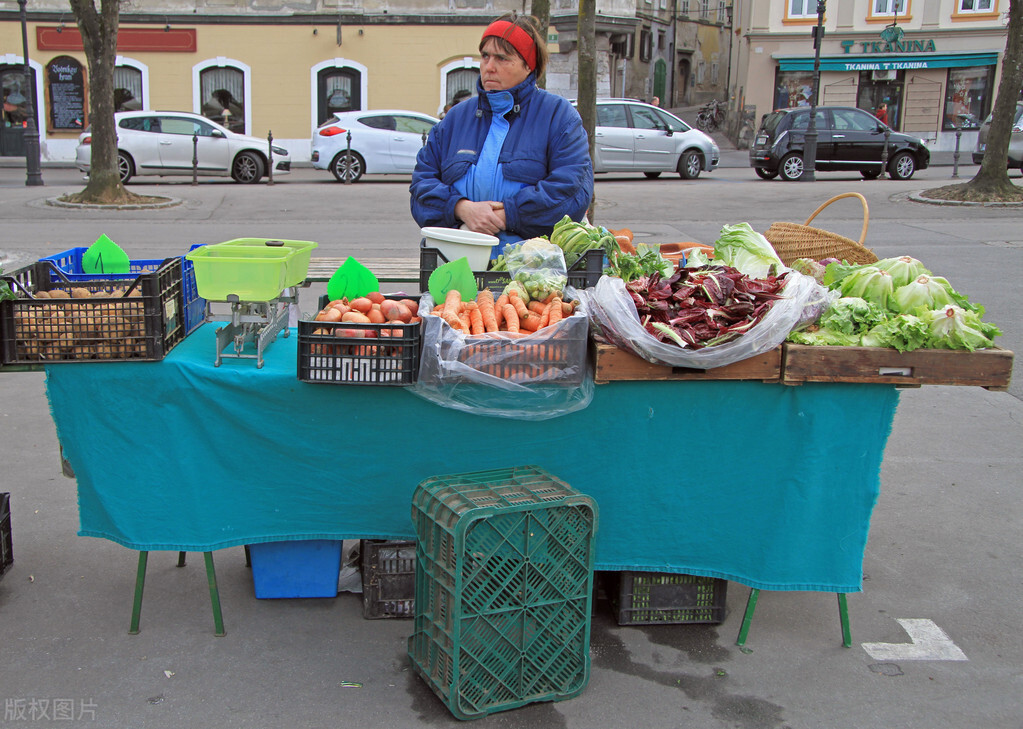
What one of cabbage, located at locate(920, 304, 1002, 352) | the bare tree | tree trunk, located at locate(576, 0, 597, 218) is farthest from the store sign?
cabbage, located at locate(920, 304, 1002, 352)

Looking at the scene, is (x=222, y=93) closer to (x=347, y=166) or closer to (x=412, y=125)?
(x=347, y=166)

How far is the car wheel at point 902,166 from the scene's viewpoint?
20.2 m

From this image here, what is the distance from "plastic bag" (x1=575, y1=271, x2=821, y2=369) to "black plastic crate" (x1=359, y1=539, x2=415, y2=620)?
1.11 metres

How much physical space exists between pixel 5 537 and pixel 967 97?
33754 millimetres

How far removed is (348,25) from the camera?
2556 cm

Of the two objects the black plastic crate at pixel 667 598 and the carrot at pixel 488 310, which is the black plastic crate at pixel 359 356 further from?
the black plastic crate at pixel 667 598

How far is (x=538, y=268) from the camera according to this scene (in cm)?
351

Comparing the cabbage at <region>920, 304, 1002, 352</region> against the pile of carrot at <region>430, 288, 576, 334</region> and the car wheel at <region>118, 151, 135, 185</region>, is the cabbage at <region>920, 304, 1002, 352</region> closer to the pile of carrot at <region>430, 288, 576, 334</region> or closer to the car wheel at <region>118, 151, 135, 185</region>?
the pile of carrot at <region>430, 288, 576, 334</region>

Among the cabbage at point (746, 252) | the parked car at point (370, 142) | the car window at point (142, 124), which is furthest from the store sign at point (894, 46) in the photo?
the cabbage at point (746, 252)

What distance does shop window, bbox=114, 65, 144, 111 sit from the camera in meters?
25.8

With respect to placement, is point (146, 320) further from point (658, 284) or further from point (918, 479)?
point (918, 479)

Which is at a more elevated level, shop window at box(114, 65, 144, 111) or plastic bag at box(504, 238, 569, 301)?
shop window at box(114, 65, 144, 111)

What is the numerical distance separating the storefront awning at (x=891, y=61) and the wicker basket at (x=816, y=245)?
96.2ft

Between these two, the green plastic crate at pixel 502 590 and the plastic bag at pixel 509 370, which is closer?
the green plastic crate at pixel 502 590
